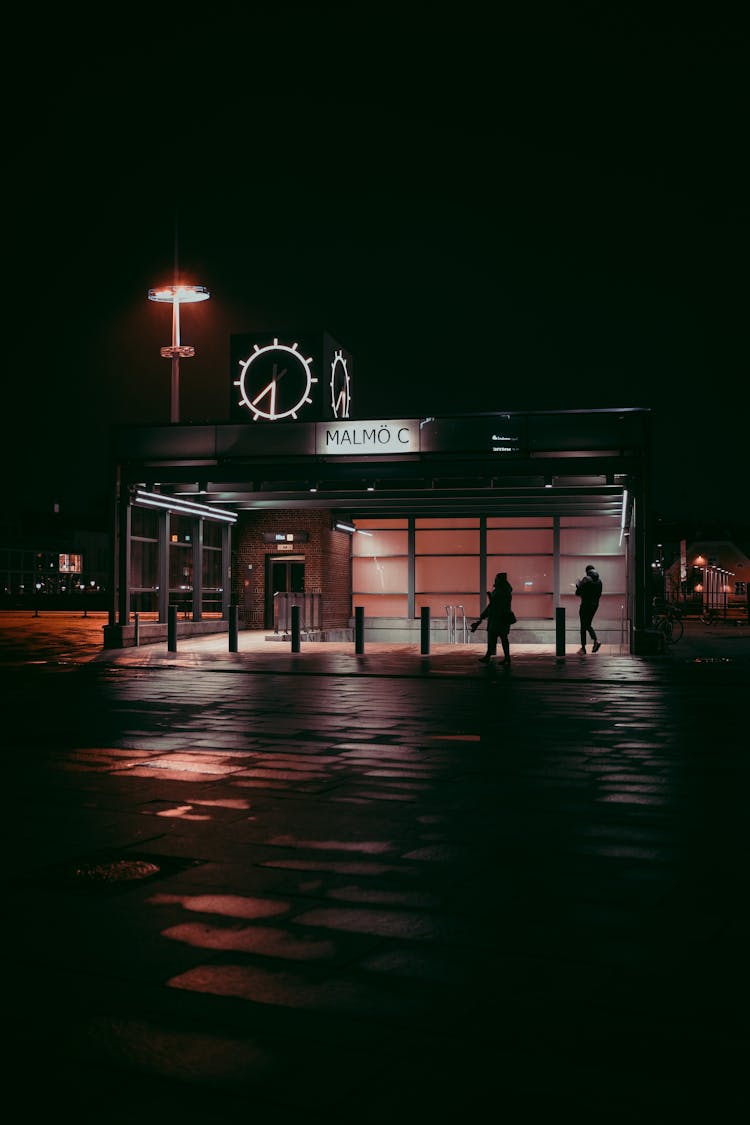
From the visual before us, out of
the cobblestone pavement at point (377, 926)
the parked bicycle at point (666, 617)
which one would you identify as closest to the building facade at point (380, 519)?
the parked bicycle at point (666, 617)

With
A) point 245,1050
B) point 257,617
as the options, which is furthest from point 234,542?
point 245,1050

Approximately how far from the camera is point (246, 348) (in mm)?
28891

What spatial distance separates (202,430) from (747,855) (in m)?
20.9

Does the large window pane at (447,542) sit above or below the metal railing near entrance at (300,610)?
above

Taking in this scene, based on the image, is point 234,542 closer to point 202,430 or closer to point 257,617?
point 257,617

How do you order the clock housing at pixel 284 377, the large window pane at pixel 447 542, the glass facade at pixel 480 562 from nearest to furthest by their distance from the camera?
the clock housing at pixel 284 377 < the glass facade at pixel 480 562 < the large window pane at pixel 447 542

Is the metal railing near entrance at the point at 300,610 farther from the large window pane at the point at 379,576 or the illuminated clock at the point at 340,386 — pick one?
the illuminated clock at the point at 340,386

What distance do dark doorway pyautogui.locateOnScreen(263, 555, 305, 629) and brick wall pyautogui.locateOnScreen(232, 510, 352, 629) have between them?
150mm

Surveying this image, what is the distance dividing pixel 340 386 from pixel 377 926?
25902 mm

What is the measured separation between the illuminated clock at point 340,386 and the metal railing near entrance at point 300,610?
16.8 feet

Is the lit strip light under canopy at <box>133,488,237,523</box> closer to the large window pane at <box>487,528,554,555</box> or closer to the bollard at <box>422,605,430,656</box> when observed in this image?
the bollard at <box>422,605,430,656</box>

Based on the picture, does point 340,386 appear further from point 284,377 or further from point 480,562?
point 480,562

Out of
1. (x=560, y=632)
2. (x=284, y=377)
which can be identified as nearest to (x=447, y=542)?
(x=284, y=377)

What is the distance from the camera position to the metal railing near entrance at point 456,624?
29984 millimetres
